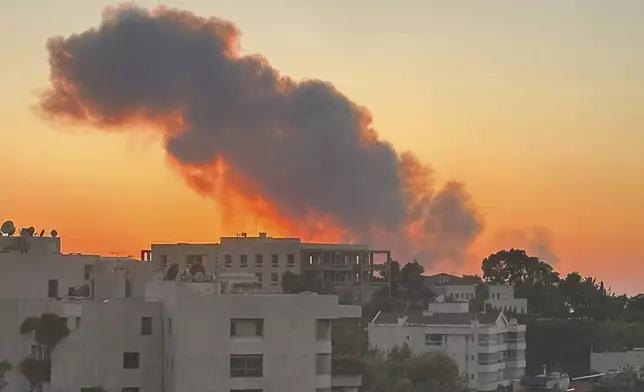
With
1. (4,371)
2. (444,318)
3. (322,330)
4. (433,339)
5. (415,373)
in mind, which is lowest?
(415,373)

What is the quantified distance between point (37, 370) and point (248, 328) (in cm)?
689

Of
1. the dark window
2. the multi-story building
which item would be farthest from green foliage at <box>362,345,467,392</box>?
the multi-story building

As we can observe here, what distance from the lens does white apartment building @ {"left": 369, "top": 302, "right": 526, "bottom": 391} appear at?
82188 mm

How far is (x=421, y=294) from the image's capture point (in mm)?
114062

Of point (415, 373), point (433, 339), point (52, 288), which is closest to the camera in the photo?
point (52, 288)

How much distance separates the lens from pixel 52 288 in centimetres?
4947

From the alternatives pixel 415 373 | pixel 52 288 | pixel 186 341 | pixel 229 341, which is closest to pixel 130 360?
pixel 186 341

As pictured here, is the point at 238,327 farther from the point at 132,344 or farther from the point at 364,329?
the point at 364,329

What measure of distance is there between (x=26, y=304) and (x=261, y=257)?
217 feet

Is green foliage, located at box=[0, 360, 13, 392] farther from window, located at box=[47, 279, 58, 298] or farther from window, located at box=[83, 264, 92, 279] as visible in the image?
window, located at box=[83, 264, 92, 279]

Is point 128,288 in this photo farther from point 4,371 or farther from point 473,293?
point 473,293

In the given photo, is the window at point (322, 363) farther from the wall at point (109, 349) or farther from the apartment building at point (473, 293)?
the apartment building at point (473, 293)

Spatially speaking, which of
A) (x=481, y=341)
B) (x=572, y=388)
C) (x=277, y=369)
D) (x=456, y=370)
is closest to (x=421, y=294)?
(x=572, y=388)

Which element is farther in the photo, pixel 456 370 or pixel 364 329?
pixel 364 329
